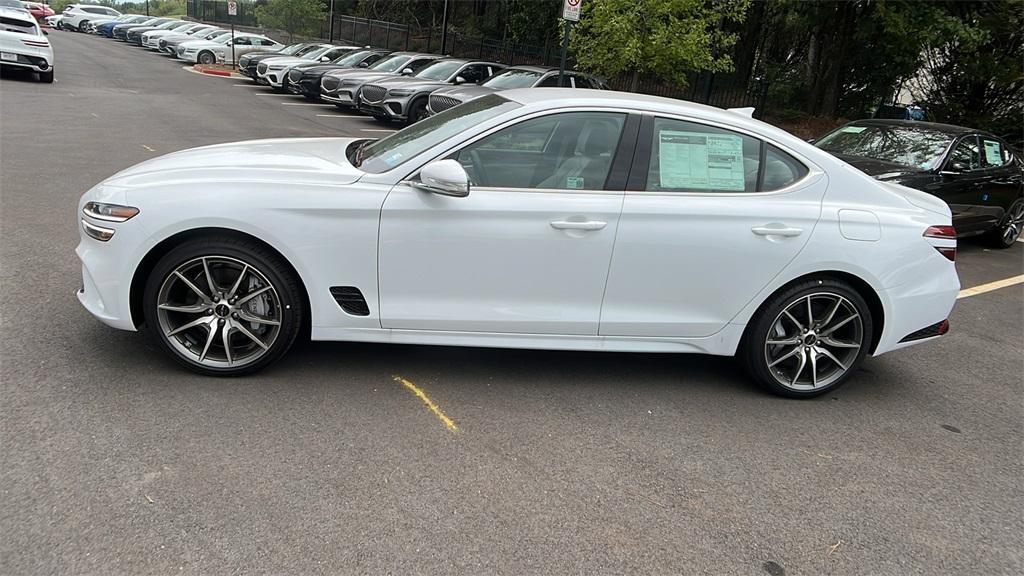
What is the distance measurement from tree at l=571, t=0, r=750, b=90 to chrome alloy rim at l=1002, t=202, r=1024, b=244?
22.6 feet

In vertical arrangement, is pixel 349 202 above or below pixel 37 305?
above

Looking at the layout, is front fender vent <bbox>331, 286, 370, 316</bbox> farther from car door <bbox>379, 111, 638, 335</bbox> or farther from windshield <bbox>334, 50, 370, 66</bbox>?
windshield <bbox>334, 50, 370, 66</bbox>

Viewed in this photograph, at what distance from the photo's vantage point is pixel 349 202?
3.65 meters

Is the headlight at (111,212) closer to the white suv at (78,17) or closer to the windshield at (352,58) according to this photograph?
the windshield at (352,58)

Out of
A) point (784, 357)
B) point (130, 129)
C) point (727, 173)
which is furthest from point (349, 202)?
point (130, 129)

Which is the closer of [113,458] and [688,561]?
[688,561]

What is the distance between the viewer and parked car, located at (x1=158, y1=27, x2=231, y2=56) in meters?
31.5

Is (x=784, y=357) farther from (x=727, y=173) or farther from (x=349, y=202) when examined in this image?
(x=349, y=202)

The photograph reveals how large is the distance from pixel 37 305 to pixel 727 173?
4.29 metres

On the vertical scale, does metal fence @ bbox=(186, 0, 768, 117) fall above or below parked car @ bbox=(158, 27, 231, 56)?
above

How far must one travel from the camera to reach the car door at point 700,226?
3.86 metres

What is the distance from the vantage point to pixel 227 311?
3742 mm

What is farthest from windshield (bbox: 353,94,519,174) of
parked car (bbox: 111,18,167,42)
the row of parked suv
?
parked car (bbox: 111,18,167,42)

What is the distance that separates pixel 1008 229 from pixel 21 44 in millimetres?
19705
